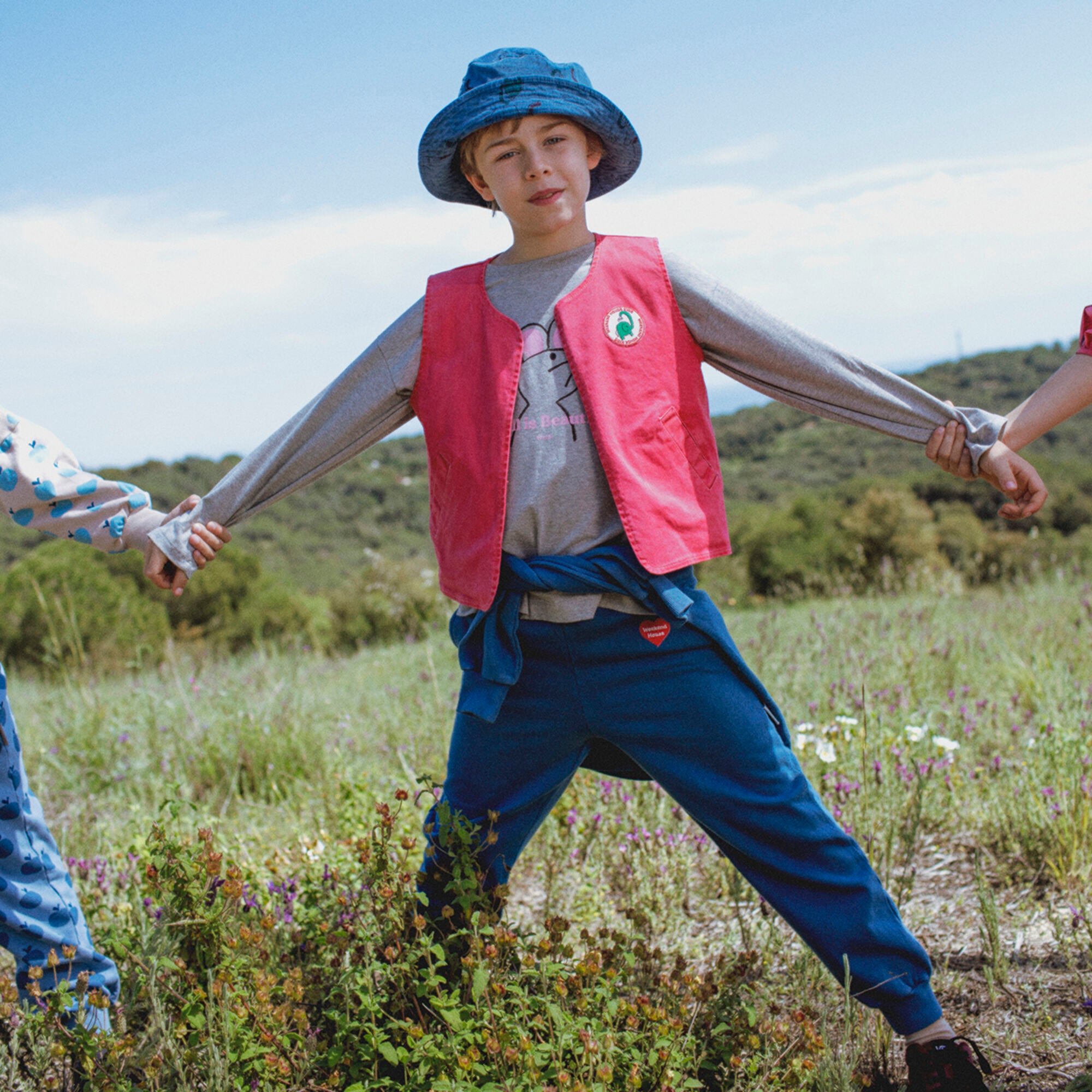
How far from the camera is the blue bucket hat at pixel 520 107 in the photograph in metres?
2.05

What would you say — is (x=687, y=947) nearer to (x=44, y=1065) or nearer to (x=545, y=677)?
(x=545, y=677)

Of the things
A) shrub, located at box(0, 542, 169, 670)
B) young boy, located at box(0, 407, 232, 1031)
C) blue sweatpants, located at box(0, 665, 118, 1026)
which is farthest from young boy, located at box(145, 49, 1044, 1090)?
shrub, located at box(0, 542, 169, 670)

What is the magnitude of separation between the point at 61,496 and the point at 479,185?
3.84ft

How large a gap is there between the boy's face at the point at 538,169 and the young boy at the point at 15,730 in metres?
0.99

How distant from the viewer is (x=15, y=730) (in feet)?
7.48

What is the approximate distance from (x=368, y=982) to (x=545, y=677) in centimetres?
69

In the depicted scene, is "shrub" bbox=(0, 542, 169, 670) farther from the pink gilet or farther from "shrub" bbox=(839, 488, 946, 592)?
"shrub" bbox=(839, 488, 946, 592)

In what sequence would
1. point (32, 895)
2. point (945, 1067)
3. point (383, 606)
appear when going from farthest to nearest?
point (383, 606), point (32, 895), point (945, 1067)

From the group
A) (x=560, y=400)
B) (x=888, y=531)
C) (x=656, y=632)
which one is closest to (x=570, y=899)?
(x=656, y=632)

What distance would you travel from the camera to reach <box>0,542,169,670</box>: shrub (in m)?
9.09

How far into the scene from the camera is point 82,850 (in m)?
3.44

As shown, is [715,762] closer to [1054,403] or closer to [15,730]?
[1054,403]

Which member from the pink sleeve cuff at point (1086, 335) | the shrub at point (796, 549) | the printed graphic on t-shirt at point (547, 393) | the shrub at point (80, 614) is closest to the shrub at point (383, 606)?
the shrub at point (80, 614)

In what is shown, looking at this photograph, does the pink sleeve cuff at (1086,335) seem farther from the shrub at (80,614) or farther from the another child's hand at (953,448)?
the shrub at (80,614)
